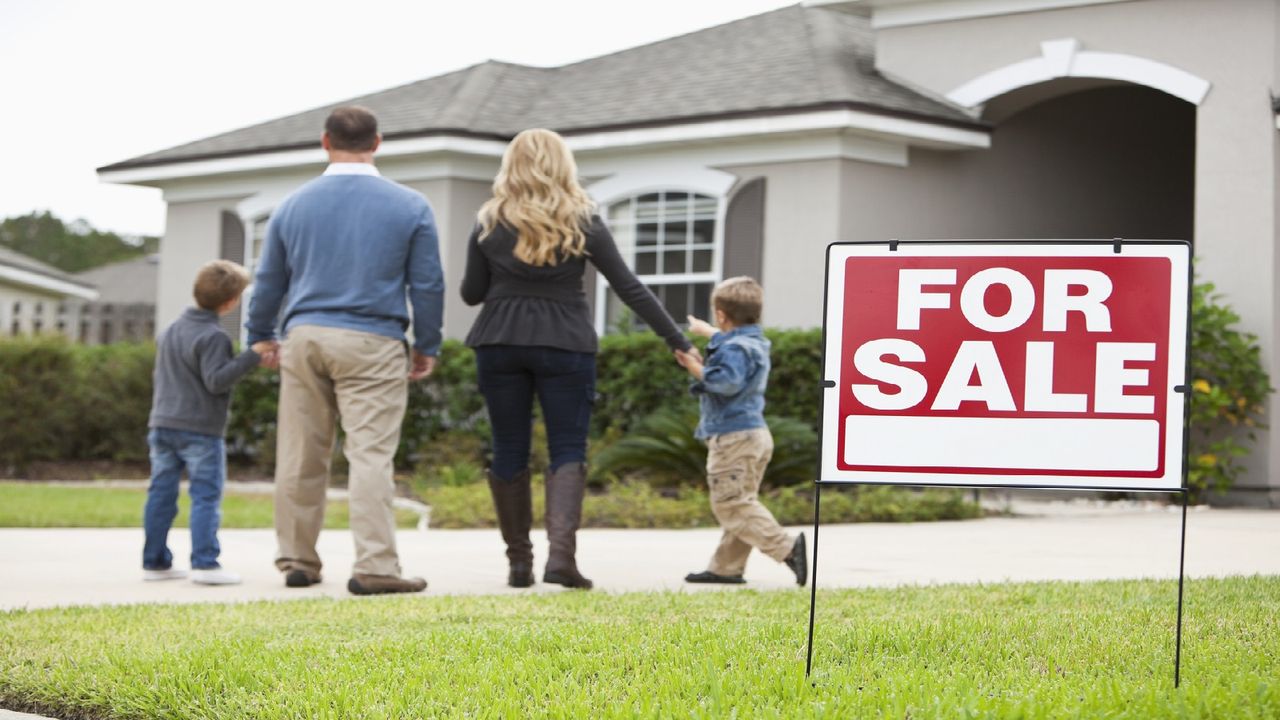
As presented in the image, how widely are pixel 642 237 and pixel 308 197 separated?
8.77m

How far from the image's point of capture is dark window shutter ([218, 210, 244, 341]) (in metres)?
17.7

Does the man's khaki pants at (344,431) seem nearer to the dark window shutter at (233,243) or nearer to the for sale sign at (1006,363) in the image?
the for sale sign at (1006,363)

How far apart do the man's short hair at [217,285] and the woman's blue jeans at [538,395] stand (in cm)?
148

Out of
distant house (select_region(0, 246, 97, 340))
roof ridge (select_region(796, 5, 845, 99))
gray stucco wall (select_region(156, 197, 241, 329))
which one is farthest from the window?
distant house (select_region(0, 246, 97, 340))

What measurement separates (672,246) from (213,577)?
28.9 feet

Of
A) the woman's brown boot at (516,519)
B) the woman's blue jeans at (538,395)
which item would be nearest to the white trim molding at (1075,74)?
the woman's blue jeans at (538,395)

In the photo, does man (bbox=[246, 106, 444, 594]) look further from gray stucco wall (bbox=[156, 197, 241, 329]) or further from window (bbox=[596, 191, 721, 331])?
gray stucco wall (bbox=[156, 197, 241, 329])

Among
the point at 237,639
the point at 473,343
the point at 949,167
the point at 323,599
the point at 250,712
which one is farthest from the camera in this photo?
the point at 949,167

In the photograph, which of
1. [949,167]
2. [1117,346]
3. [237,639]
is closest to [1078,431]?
[1117,346]

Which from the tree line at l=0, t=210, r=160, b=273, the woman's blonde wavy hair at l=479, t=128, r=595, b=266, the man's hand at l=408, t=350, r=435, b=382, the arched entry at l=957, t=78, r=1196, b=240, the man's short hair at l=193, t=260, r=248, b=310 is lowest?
the man's hand at l=408, t=350, r=435, b=382

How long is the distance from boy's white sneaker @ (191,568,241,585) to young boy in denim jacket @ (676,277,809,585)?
2.14m

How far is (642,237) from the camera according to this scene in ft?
50.2

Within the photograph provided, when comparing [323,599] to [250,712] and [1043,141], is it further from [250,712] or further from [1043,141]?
[1043,141]

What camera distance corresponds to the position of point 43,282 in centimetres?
3250
